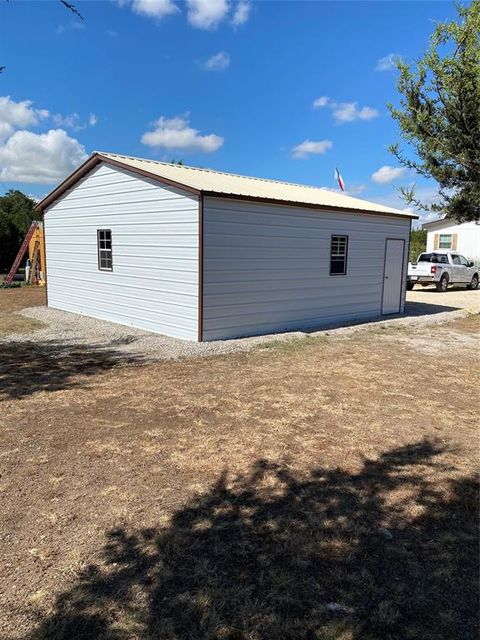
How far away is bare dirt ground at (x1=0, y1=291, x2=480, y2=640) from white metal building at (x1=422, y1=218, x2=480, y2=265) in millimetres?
25596

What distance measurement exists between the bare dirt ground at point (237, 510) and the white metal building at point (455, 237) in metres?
25.6

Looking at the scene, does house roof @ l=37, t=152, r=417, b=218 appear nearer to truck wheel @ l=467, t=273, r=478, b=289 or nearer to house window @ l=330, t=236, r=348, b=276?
house window @ l=330, t=236, r=348, b=276

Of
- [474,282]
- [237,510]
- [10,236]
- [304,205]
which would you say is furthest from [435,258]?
[10,236]

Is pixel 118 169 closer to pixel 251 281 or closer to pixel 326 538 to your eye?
pixel 251 281

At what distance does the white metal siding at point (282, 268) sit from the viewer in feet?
32.1

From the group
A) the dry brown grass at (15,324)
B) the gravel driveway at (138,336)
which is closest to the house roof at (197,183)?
the gravel driveway at (138,336)

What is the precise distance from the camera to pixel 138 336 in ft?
33.9

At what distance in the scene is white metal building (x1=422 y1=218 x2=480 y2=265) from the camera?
29.1 meters

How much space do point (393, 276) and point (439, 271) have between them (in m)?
8.70

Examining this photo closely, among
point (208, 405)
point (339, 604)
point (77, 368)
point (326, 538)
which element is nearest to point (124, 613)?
→ point (339, 604)

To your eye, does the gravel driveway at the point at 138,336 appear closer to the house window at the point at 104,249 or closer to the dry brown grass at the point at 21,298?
the dry brown grass at the point at 21,298

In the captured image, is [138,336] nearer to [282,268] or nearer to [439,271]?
[282,268]

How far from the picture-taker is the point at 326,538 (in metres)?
3.14

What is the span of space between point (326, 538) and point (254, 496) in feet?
2.32
